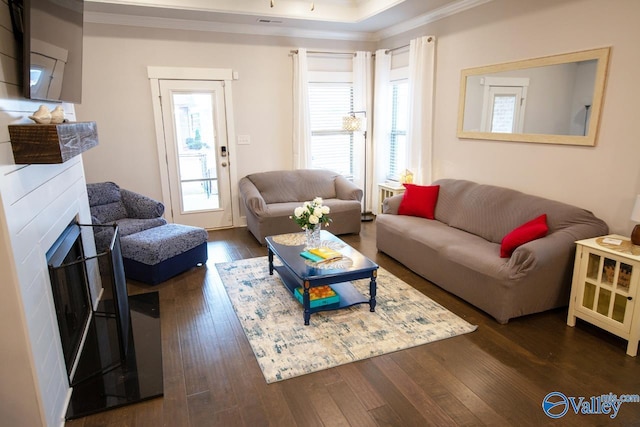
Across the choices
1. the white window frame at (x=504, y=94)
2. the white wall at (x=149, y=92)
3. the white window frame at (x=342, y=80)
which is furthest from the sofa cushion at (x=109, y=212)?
the white window frame at (x=504, y=94)

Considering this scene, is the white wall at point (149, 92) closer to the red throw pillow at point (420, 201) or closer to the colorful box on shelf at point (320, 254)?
the red throw pillow at point (420, 201)

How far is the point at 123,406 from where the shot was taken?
2.21 m

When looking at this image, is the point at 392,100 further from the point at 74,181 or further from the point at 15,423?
the point at 15,423

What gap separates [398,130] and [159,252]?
3703 mm

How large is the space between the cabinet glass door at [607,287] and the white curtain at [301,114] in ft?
12.5

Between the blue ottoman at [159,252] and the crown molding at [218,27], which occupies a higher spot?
the crown molding at [218,27]

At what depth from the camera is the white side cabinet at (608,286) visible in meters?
2.55

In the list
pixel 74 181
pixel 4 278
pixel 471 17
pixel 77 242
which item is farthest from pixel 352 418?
pixel 471 17

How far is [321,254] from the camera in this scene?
3246mm

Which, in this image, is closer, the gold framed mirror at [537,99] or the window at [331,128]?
the gold framed mirror at [537,99]

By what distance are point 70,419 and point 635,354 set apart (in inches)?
134

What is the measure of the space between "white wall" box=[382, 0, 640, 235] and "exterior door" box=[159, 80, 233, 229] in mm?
2900

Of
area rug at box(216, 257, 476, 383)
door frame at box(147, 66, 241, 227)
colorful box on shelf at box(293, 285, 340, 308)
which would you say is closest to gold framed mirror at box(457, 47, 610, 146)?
area rug at box(216, 257, 476, 383)

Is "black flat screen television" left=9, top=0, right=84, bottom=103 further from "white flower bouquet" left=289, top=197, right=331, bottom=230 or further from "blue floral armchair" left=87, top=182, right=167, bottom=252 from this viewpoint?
"white flower bouquet" left=289, top=197, right=331, bottom=230
